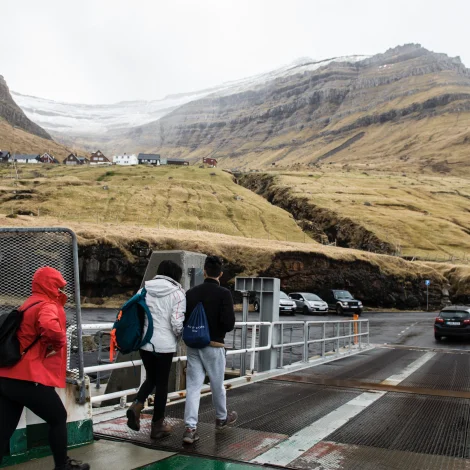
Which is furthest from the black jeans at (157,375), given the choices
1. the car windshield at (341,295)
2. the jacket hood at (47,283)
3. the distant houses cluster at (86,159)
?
the distant houses cluster at (86,159)

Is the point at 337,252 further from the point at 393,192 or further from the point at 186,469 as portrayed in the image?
the point at 393,192

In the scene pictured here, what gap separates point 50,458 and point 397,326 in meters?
28.1

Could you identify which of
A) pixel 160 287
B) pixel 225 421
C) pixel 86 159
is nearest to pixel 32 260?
pixel 160 287

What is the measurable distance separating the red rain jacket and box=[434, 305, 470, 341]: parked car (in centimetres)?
2208

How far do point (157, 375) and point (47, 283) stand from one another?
1895 millimetres

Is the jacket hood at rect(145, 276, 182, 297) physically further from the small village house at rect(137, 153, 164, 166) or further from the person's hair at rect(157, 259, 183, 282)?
the small village house at rect(137, 153, 164, 166)

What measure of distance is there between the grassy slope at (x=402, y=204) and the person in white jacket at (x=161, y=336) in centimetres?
6123

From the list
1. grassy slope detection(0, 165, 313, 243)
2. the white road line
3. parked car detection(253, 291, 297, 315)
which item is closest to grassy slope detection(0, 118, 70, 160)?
grassy slope detection(0, 165, 313, 243)

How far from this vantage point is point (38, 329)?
4.02 metres

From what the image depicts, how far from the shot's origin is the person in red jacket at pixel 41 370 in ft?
13.2

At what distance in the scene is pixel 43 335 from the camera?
3971mm

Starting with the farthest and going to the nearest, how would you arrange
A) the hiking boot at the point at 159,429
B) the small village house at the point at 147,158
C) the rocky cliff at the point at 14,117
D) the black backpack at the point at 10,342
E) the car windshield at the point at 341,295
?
the rocky cliff at the point at 14,117 < the small village house at the point at 147,158 < the car windshield at the point at 341,295 < the hiking boot at the point at 159,429 < the black backpack at the point at 10,342

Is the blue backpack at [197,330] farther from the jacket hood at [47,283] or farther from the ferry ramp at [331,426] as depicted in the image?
the jacket hood at [47,283]

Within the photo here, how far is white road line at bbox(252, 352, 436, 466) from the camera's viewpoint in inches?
205
